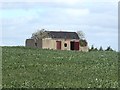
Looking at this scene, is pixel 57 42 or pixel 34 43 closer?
pixel 34 43

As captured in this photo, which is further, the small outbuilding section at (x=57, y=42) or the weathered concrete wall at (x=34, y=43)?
the small outbuilding section at (x=57, y=42)

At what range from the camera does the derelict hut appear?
7362 cm

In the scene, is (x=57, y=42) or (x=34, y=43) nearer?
(x=34, y=43)

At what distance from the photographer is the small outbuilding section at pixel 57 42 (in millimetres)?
73562

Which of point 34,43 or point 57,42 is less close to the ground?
point 57,42

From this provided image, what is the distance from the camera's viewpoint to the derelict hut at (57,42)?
242 ft

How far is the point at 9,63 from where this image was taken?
24234 millimetres

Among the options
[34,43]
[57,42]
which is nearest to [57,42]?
[57,42]

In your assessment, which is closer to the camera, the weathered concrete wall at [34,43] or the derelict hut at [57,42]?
the weathered concrete wall at [34,43]

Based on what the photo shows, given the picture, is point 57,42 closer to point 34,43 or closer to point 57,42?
point 57,42

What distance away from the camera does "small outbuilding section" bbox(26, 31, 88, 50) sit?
7356 centimetres

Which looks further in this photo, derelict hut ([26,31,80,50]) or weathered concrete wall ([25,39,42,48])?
derelict hut ([26,31,80,50])

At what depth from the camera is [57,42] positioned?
279 feet

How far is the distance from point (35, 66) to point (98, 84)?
6.88 m
